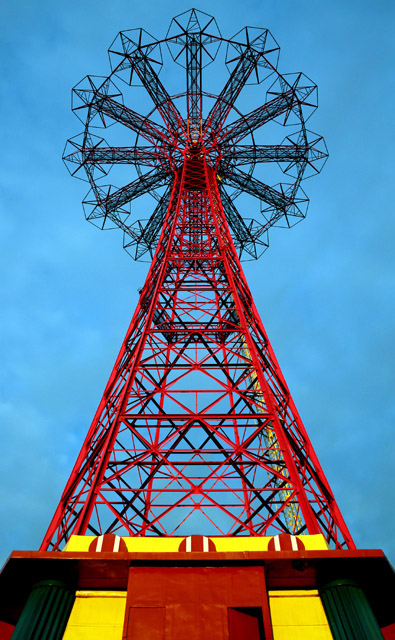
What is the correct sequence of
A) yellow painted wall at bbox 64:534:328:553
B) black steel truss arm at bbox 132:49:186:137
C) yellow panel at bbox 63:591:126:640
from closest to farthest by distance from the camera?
yellow panel at bbox 63:591:126:640, yellow painted wall at bbox 64:534:328:553, black steel truss arm at bbox 132:49:186:137

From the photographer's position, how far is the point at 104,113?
2308 centimetres

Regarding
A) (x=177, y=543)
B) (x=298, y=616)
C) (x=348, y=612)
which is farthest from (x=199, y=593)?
(x=348, y=612)

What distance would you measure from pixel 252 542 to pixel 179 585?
1821mm

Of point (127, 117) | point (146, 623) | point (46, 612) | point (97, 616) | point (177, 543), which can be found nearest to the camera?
point (146, 623)

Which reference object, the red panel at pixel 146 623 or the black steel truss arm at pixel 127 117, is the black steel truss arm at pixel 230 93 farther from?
the red panel at pixel 146 623

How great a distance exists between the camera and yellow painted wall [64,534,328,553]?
8508mm

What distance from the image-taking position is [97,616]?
7660 mm

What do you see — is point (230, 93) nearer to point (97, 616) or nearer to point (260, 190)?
point (260, 190)

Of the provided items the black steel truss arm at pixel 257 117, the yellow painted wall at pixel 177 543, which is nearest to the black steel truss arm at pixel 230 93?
the black steel truss arm at pixel 257 117

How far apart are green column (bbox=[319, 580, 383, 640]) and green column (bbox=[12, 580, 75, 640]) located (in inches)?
163

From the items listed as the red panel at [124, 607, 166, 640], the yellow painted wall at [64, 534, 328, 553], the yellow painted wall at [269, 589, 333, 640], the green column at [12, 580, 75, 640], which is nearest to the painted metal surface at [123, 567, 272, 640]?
the red panel at [124, 607, 166, 640]

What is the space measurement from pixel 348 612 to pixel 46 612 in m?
4.62

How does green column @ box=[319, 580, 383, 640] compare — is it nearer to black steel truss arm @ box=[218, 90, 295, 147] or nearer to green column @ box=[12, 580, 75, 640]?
green column @ box=[12, 580, 75, 640]

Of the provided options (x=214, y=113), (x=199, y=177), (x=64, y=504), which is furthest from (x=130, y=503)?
(x=214, y=113)
